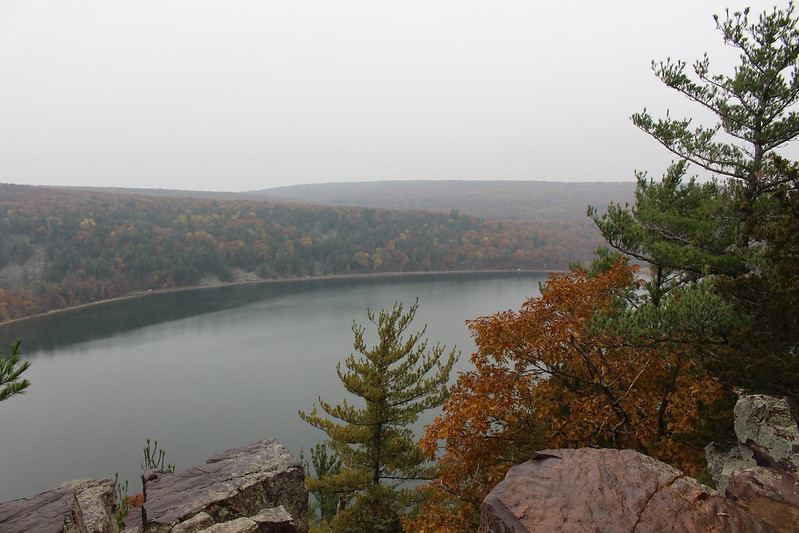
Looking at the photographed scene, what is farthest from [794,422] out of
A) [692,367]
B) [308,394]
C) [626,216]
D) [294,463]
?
[308,394]

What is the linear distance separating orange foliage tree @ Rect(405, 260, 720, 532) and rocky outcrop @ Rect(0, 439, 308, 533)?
2.86 meters

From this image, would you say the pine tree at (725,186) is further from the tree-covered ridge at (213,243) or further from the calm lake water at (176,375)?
the tree-covered ridge at (213,243)

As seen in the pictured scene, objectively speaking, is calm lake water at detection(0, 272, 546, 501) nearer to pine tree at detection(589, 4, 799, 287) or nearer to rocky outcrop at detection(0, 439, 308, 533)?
rocky outcrop at detection(0, 439, 308, 533)

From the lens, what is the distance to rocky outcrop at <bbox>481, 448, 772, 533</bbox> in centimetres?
440

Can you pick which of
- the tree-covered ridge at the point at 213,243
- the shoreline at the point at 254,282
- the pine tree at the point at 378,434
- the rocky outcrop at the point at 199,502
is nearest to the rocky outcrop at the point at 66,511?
the rocky outcrop at the point at 199,502

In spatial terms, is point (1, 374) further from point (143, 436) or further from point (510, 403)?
point (143, 436)

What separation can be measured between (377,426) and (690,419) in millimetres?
8406

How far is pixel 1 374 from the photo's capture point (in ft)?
20.4

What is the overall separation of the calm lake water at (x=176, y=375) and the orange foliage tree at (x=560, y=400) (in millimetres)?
18690

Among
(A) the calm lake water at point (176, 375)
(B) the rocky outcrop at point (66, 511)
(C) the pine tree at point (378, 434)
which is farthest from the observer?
(A) the calm lake water at point (176, 375)

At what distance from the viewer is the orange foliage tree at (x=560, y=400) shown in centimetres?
812

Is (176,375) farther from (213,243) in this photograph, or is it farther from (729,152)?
(213,243)

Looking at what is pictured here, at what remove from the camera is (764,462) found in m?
6.10

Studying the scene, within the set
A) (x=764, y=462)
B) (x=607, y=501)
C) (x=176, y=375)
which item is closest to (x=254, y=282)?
(x=176, y=375)
